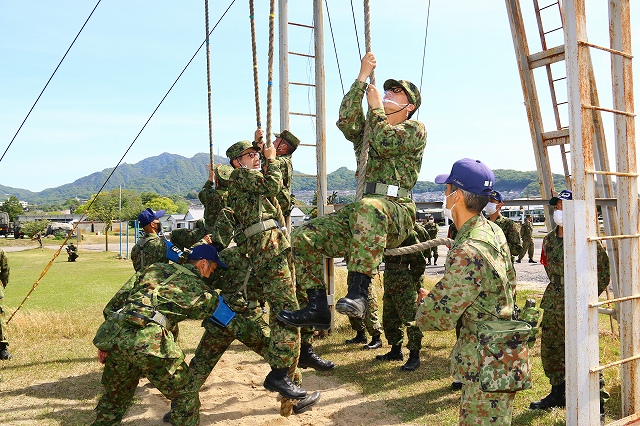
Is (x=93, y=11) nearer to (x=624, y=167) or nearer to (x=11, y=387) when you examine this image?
(x=11, y=387)

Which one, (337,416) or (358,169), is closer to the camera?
(358,169)

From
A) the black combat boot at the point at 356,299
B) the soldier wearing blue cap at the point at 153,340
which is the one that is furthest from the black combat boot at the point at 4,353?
the black combat boot at the point at 356,299

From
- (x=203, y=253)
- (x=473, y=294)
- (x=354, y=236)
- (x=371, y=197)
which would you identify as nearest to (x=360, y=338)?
(x=203, y=253)

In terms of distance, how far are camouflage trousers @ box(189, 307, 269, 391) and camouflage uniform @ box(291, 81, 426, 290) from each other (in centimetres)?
119

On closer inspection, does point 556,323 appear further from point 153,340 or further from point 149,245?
point 149,245

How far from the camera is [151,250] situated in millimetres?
7336

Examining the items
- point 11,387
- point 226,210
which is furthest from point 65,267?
point 226,210

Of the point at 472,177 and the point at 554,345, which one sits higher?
the point at 472,177

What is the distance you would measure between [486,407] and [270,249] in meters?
2.69

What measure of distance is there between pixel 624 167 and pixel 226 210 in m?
4.53

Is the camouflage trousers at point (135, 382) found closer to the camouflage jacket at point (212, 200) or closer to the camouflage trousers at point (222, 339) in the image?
the camouflage trousers at point (222, 339)

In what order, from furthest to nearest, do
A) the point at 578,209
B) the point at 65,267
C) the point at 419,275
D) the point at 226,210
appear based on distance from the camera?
1. the point at 65,267
2. the point at 419,275
3. the point at 226,210
4. the point at 578,209

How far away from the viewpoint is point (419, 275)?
26.1ft

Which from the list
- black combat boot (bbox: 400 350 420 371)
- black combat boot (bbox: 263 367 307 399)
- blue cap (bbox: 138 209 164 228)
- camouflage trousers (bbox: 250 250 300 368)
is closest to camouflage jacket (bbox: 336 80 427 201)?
camouflage trousers (bbox: 250 250 300 368)
